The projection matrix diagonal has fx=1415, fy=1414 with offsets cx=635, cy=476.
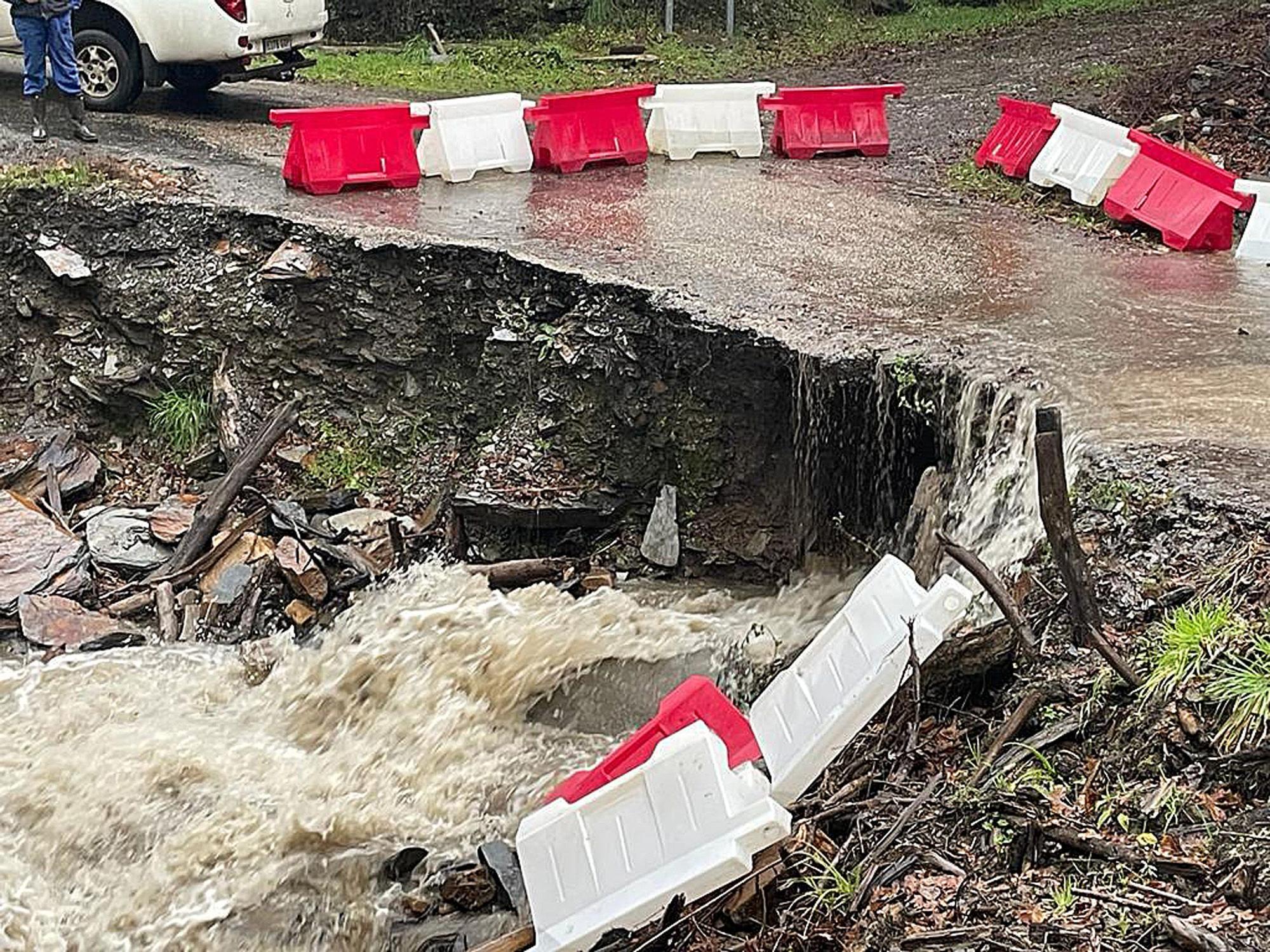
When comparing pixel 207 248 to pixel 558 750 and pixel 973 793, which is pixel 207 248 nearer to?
pixel 558 750

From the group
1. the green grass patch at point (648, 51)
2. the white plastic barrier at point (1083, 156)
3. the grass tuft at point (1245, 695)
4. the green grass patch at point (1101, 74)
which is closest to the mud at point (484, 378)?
the grass tuft at point (1245, 695)

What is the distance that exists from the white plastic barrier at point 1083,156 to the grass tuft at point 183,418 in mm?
5485

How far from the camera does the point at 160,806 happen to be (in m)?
5.56

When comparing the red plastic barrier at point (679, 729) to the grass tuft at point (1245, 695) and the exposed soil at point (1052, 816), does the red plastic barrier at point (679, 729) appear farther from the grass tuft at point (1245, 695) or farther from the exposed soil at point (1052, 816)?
the grass tuft at point (1245, 695)

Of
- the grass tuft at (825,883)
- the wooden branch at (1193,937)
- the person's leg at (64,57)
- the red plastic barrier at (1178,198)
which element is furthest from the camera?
the person's leg at (64,57)

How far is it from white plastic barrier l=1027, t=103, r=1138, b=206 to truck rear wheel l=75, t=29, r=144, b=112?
6.54 meters

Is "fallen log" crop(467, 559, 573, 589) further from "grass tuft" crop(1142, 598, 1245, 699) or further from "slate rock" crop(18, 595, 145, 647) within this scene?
"grass tuft" crop(1142, 598, 1245, 699)

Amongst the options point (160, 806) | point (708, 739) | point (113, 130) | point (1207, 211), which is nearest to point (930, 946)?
point (708, 739)

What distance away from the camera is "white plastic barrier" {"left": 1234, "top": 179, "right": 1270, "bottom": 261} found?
7883 millimetres

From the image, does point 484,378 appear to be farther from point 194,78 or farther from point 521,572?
point 194,78

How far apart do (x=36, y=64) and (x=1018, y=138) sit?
6.69 m

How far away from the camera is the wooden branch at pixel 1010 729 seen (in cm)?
405

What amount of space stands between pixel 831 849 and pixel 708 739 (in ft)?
1.50

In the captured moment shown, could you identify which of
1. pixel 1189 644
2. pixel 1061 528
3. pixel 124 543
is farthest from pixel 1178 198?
pixel 124 543
